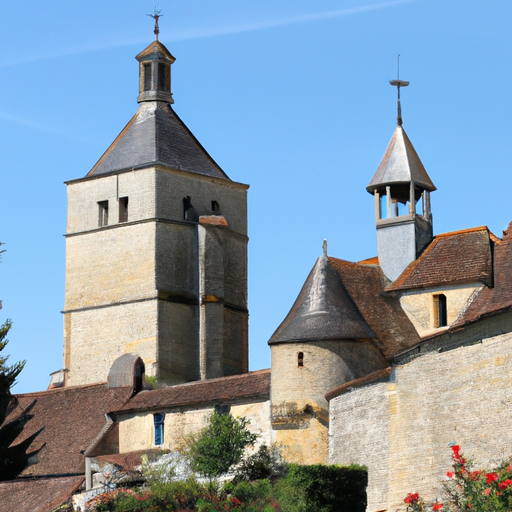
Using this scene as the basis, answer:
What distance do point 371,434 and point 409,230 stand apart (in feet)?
33.8

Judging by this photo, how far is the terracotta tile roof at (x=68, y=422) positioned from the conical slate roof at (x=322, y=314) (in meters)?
9.69

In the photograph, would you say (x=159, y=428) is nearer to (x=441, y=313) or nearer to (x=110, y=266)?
(x=441, y=313)

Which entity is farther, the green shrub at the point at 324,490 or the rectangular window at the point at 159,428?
the rectangular window at the point at 159,428

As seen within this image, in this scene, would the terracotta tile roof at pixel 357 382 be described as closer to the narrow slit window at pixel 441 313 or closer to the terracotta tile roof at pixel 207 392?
the terracotta tile roof at pixel 207 392

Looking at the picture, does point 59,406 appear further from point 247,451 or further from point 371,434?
point 371,434

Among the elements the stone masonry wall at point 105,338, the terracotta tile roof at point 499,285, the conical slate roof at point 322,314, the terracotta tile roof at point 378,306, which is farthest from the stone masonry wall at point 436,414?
the stone masonry wall at point 105,338

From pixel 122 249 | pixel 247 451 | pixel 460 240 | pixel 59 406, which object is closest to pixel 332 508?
pixel 247 451

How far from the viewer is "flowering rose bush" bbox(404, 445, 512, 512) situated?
27672 mm

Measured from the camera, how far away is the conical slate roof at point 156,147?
194 ft

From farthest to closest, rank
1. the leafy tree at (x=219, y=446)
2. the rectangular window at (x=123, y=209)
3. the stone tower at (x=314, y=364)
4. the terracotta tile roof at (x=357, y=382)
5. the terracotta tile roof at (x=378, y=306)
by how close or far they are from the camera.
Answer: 1. the rectangular window at (x=123, y=209)
2. the terracotta tile roof at (x=378, y=306)
3. the stone tower at (x=314, y=364)
4. the leafy tree at (x=219, y=446)
5. the terracotta tile roof at (x=357, y=382)

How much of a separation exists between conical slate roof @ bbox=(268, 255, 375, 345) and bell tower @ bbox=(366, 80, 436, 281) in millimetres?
2847

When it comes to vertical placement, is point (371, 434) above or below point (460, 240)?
below

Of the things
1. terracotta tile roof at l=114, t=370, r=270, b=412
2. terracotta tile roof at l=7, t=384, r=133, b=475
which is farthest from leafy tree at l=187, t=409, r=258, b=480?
terracotta tile roof at l=7, t=384, r=133, b=475

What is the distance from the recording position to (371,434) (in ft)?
124
